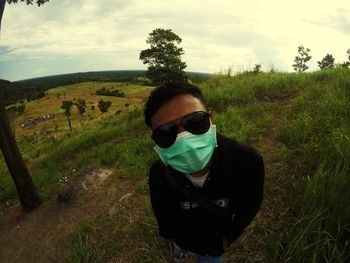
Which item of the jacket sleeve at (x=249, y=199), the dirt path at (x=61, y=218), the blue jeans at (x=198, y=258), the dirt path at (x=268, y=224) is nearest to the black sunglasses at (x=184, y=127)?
the jacket sleeve at (x=249, y=199)

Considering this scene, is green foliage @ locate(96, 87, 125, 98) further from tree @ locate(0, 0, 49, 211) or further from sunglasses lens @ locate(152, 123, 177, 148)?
sunglasses lens @ locate(152, 123, 177, 148)

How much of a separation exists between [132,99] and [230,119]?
414ft

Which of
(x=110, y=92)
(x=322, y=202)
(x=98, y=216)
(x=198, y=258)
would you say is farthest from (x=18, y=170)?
(x=110, y=92)

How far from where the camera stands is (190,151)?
1.94 metres

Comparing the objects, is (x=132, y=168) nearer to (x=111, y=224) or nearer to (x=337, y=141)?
(x=111, y=224)

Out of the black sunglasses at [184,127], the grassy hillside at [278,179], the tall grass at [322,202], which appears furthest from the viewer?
the grassy hillside at [278,179]

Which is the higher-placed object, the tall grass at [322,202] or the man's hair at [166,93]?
the man's hair at [166,93]

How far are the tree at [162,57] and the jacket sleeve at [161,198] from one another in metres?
38.9

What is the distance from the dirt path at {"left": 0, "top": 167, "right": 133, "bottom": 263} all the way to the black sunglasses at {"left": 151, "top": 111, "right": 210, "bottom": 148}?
326cm

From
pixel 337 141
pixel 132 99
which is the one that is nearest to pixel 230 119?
pixel 337 141

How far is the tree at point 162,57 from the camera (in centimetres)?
4062

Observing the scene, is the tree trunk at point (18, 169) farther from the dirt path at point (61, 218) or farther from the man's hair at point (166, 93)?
the man's hair at point (166, 93)

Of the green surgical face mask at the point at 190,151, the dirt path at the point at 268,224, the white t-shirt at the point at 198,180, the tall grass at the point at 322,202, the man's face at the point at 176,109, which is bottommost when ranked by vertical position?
the dirt path at the point at 268,224

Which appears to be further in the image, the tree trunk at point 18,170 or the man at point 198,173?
the tree trunk at point 18,170
